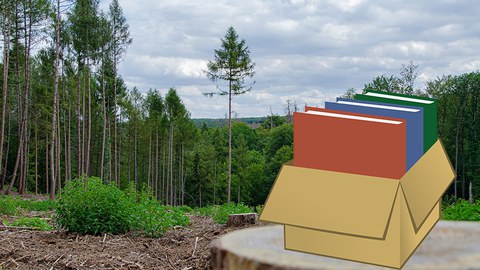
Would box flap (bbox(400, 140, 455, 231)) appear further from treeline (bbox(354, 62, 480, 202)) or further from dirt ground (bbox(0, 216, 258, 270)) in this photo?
treeline (bbox(354, 62, 480, 202))

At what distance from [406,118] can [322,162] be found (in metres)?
0.41

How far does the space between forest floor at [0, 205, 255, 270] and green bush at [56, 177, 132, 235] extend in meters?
0.25

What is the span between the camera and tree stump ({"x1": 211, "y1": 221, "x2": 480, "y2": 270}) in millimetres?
1618

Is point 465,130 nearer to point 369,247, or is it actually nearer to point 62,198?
point 62,198

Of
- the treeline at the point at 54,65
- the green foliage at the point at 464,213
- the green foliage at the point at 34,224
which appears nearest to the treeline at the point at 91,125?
the treeline at the point at 54,65

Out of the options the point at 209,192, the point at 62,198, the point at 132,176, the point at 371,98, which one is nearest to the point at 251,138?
the point at 209,192

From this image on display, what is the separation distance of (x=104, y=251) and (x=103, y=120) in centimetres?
3238

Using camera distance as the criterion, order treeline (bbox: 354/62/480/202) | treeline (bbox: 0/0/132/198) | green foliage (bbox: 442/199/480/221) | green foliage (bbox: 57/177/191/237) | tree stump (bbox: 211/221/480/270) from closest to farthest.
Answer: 1. tree stump (bbox: 211/221/480/270)
2. green foliage (bbox: 442/199/480/221)
3. green foliage (bbox: 57/177/191/237)
4. treeline (bbox: 0/0/132/198)
5. treeline (bbox: 354/62/480/202)

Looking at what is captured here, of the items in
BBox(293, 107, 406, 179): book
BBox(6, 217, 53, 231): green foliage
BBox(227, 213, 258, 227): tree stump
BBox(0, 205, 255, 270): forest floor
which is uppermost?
BBox(293, 107, 406, 179): book

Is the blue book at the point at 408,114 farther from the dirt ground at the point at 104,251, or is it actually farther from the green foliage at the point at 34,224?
the green foliage at the point at 34,224

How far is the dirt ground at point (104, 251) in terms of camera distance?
7.58m

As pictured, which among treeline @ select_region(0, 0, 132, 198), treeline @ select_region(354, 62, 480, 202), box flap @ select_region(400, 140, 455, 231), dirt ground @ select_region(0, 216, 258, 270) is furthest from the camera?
treeline @ select_region(354, 62, 480, 202)

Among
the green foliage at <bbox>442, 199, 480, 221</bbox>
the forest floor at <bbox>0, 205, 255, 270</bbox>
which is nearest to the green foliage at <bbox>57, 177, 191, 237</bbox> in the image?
the forest floor at <bbox>0, 205, 255, 270</bbox>

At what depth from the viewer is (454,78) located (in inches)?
1607
